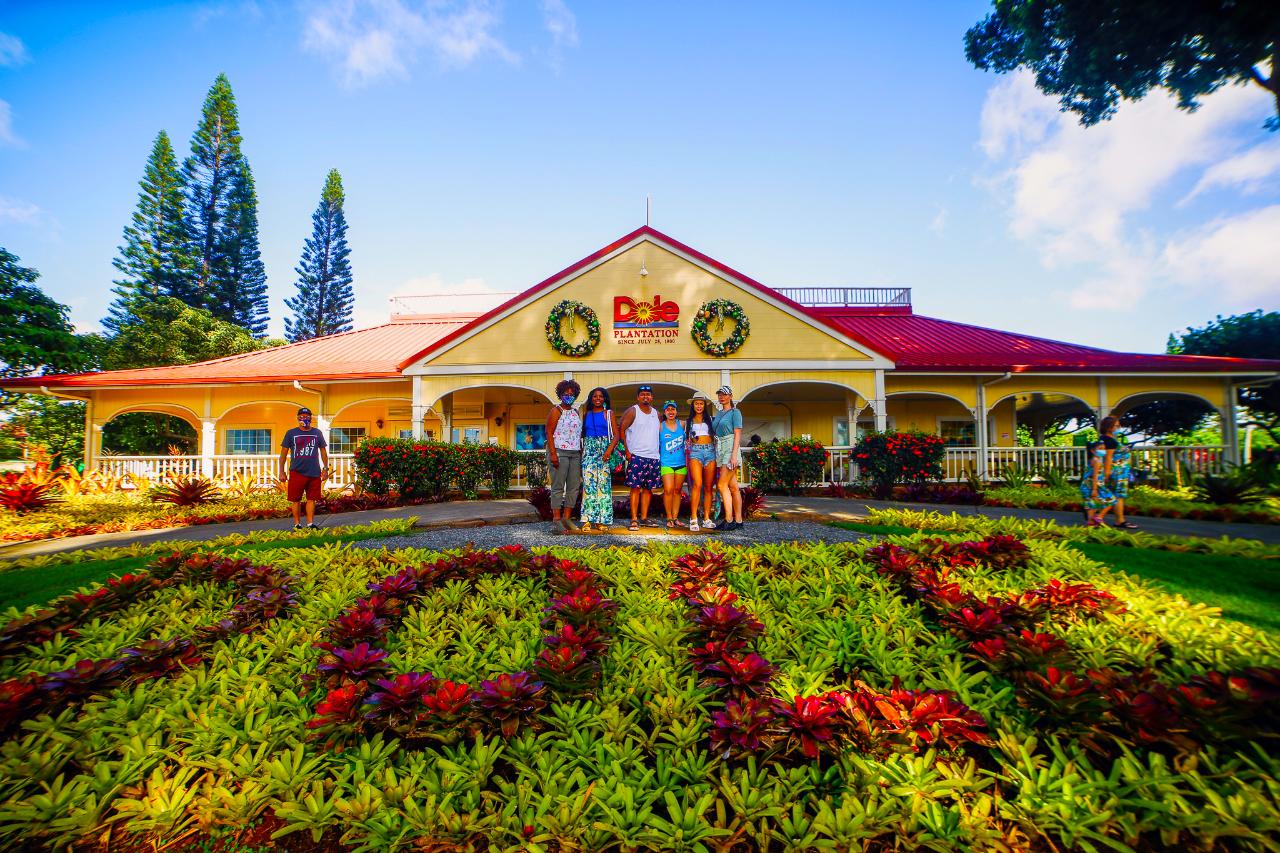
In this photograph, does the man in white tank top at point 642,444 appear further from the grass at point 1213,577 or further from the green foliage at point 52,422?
the green foliage at point 52,422

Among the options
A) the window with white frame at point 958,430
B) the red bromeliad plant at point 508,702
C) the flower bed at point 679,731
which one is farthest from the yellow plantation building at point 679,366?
the red bromeliad plant at point 508,702

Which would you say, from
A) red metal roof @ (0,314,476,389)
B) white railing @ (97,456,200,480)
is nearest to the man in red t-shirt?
red metal roof @ (0,314,476,389)

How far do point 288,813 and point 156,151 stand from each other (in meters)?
42.4

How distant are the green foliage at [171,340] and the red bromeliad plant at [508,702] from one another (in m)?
27.6

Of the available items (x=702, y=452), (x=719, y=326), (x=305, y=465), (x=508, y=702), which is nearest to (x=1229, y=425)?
(x=719, y=326)

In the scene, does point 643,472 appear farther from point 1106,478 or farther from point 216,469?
point 216,469

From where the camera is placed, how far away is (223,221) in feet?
99.3

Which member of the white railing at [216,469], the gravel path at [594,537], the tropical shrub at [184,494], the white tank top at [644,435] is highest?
the white tank top at [644,435]

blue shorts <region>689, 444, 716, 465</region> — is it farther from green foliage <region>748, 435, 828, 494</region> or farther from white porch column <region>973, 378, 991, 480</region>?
white porch column <region>973, 378, 991, 480</region>

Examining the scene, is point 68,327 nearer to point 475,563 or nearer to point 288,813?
point 475,563

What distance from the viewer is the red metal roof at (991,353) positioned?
13047 millimetres

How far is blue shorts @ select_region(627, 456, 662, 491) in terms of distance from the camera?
6.22 meters

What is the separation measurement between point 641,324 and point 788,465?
5.29 m

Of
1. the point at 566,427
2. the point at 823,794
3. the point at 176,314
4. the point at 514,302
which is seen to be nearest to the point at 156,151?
the point at 176,314
